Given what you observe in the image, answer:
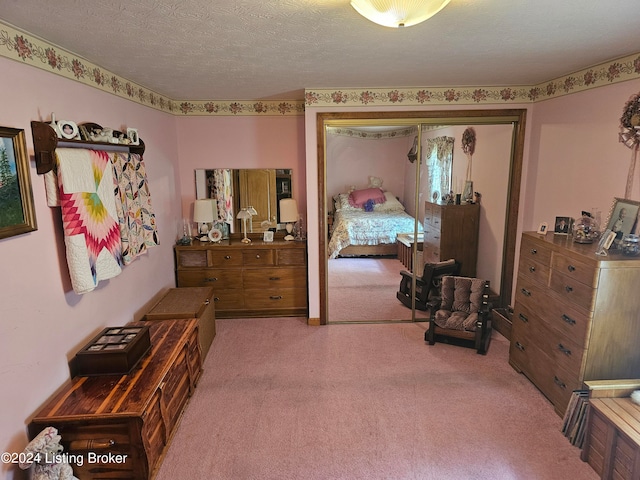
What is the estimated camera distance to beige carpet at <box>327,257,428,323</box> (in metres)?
4.26

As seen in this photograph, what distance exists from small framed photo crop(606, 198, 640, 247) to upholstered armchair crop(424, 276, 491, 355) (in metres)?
1.21

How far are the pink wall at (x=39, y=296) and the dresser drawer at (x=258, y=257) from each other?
146 centimetres

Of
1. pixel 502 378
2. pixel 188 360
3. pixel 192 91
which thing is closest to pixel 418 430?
pixel 502 378

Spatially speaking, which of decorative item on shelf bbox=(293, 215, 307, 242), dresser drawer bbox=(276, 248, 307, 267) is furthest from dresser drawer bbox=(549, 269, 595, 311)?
decorative item on shelf bbox=(293, 215, 307, 242)

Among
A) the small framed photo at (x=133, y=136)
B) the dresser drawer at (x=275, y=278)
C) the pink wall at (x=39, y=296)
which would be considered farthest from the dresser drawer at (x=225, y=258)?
the small framed photo at (x=133, y=136)

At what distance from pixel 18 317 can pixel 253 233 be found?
2.81m

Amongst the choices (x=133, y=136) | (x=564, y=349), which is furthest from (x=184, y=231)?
(x=564, y=349)

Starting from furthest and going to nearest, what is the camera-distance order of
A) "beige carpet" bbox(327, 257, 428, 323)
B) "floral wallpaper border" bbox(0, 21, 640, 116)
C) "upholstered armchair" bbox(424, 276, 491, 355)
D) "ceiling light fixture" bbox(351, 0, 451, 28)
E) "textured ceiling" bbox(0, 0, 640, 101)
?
1. "beige carpet" bbox(327, 257, 428, 323)
2. "upholstered armchair" bbox(424, 276, 491, 355)
3. "floral wallpaper border" bbox(0, 21, 640, 116)
4. "textured ceiling" bbox(0, 0, 640, 101)
5. "ceiling light fixture" bbox(351, 0, 451, 28)

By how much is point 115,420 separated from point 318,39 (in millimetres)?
2321

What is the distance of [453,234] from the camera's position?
161 inches

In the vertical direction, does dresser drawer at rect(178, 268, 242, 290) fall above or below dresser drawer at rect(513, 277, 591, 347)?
below

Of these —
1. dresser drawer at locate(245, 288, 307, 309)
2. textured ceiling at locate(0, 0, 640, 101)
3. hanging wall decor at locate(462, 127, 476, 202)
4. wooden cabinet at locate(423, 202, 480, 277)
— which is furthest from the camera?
dresser drawer at locate(245, 288, 307, 309)

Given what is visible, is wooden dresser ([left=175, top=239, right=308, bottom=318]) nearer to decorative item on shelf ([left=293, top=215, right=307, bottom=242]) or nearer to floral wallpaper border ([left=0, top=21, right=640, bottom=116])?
decorative item on shelf ([left=293, top=215, right=307, bottom=242])

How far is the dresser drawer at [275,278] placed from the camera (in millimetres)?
4312
